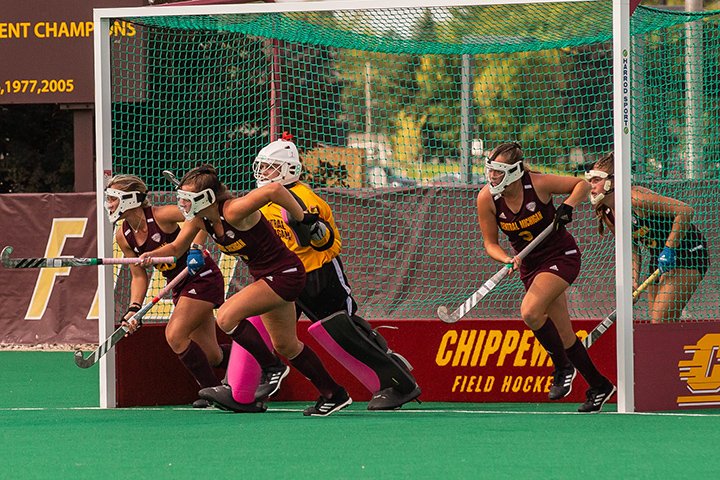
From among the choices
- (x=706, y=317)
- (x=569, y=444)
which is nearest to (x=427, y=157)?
(x=706, y=317)

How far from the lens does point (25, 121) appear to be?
55.0 feet

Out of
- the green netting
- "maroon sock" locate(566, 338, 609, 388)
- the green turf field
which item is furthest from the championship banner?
"maroon sock" locate(566, 338, 609, 388)

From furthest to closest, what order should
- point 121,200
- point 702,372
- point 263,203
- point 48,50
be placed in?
1. point 48,50
2. point 121,200
3. point 702,372
4. point 263,203

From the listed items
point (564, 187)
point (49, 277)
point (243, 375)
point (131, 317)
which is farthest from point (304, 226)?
point (49, 277)

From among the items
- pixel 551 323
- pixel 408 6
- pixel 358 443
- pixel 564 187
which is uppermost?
pixel 408 6

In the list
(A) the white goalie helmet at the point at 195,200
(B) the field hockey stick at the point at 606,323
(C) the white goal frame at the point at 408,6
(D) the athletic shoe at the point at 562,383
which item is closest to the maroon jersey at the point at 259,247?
(A) the white goalie helmet at the point at 195,200

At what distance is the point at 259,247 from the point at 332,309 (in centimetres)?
56

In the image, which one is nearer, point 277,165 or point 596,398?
point 596,398

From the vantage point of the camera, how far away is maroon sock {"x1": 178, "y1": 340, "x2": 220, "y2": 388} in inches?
307

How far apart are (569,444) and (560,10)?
11.8 feet

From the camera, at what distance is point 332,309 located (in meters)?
7.51

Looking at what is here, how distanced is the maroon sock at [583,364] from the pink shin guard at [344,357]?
1012 millimetres

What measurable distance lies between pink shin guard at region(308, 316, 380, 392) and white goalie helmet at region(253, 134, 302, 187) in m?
0.79

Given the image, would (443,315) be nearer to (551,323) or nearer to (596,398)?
→ (551,323)
